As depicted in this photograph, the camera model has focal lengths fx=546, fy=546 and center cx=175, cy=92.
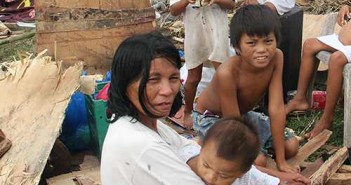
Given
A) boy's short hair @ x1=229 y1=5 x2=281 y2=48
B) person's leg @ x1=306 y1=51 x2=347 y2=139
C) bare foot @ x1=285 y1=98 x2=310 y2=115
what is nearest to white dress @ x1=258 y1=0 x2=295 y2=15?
bare foot @ x1=285 y1=98 x2=310 y2=115

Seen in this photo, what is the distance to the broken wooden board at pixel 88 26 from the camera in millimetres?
5383

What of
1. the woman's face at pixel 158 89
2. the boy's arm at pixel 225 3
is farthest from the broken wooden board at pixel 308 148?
A: the woman's face at pixel 158 89

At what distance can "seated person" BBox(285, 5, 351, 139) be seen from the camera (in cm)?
408

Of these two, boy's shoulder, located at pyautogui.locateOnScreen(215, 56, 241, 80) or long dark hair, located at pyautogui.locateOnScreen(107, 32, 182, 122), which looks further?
boy's shoulder, located at pyautogui.locateOnScreen(215, 56, 241, 80)

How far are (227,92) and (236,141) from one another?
1.31m

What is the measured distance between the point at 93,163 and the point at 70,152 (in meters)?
0.28

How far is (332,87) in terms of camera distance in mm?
4121

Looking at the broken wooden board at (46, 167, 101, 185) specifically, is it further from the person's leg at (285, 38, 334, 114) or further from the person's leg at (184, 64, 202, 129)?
the person's leg at (285, 38, 334, 114)

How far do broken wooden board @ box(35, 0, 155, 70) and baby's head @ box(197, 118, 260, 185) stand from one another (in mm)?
3403

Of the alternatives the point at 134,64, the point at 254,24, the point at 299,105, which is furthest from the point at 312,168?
the point at 134,64

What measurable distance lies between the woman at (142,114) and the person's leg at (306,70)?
2573mm

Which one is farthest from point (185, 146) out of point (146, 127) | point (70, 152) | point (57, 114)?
point (70, 152)

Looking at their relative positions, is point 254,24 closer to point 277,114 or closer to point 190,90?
point 277,114

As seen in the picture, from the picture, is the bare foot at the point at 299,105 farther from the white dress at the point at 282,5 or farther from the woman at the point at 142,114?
the woman at the point at 142,114
